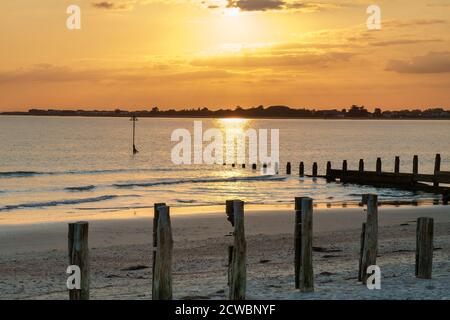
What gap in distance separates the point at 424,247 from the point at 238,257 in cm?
382

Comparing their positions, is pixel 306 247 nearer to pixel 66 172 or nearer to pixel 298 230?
pixel 298 230

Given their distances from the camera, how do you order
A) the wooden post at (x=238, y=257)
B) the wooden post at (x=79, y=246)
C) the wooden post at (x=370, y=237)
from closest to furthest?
the wooden post at (x=79, y=246), the wooden post at (x=238, y=257), the wooden post at (x=370, y=237)

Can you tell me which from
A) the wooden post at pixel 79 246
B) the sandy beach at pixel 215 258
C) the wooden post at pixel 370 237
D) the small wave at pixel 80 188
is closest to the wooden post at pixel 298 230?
the sandy beach at pixel 215 258

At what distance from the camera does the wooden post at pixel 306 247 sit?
1122 cm

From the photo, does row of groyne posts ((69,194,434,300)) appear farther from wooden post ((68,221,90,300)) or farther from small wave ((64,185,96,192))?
small wave ((64,185,96,192))

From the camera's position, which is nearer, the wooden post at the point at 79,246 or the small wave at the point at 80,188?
the wooden post at the point at 79,246

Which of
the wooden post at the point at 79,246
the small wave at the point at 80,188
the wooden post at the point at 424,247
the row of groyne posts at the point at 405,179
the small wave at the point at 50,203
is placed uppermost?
the wooden post at the point at 79,246

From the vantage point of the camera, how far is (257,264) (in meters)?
16.0

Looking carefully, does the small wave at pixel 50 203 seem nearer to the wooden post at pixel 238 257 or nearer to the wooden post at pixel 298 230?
the wooden post at pixel 298 230

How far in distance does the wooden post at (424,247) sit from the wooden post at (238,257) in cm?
365

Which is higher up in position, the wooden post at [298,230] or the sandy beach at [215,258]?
the wooden post at [298,230]

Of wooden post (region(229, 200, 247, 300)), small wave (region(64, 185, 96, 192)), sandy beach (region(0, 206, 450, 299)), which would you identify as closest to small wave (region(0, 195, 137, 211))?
small wave (region(64, 185, 96, 192))

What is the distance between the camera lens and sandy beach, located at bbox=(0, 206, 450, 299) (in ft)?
39.8

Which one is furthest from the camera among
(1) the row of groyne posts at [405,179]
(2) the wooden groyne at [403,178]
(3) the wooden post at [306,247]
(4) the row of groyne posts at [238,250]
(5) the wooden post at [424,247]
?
(2) the wooden groyne at [403,178]
